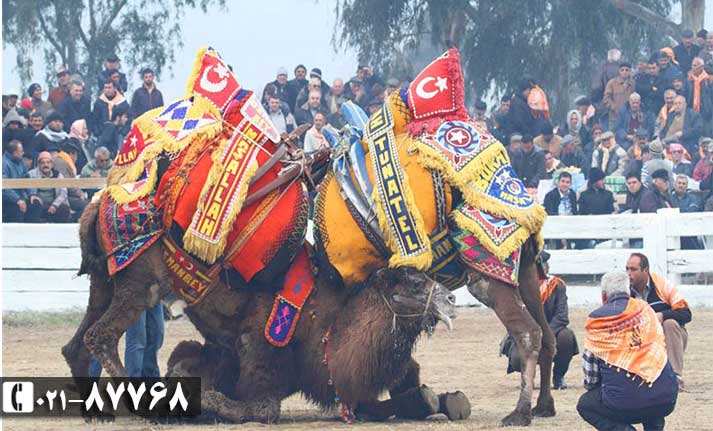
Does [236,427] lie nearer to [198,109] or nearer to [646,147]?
[198,109]

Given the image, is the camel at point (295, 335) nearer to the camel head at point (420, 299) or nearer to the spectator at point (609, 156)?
the camel head at point (420, 299)

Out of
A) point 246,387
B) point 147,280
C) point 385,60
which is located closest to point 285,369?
point 246,387

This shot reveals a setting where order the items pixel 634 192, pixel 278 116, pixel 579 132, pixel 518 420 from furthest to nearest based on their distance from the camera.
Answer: pixel 579 132, pixel 278 116, pixel 634 192, pixel 518 420

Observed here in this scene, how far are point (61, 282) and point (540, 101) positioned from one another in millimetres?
8421

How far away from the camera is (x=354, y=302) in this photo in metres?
9.95

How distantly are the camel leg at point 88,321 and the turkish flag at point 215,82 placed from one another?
55.2 inches

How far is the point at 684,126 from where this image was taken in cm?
2178

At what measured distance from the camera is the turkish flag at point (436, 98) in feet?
32.3

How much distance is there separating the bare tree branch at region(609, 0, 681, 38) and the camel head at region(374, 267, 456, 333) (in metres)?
16.9

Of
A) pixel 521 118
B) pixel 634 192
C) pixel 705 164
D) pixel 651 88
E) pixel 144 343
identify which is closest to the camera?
pixel 144 343

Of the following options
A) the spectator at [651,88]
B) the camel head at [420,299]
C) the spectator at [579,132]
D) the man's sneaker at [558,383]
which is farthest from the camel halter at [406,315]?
the spectator at [651,88]

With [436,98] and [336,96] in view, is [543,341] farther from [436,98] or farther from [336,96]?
[336,96]

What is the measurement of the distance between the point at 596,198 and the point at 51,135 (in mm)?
6941

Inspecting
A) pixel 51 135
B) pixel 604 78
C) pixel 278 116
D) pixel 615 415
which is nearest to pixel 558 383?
pixel 615 415
